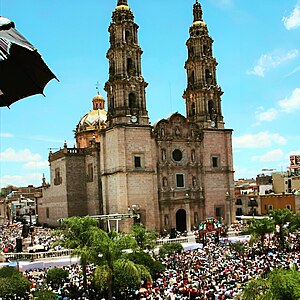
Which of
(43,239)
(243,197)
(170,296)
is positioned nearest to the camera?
(170,296)

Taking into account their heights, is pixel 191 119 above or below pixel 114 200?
above

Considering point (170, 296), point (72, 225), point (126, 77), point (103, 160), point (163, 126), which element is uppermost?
point (126, 77)

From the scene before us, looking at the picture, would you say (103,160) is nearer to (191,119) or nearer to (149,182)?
(149,182)

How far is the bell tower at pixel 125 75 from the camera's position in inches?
1709

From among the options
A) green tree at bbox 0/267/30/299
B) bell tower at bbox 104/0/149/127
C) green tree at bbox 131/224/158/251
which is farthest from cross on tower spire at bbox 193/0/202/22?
green tree at bbox 0/267/30/299

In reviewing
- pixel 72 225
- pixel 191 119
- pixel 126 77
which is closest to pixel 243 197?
pixel 191 119

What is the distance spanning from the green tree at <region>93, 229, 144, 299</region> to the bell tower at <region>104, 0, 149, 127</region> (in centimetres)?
2346

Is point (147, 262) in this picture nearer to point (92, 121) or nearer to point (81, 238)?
point (81, 238)

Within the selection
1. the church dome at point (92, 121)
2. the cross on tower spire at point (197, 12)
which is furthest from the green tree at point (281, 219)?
the church dome at point (92, 121)

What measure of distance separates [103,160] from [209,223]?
1228 centimetres

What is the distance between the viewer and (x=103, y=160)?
44531mm

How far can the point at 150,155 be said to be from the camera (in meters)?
43.8

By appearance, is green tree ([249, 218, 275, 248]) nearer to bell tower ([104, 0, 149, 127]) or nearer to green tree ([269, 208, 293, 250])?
green tree ([269, 208, 293, 250])

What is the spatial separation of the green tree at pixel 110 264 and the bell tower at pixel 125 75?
2346 cm
